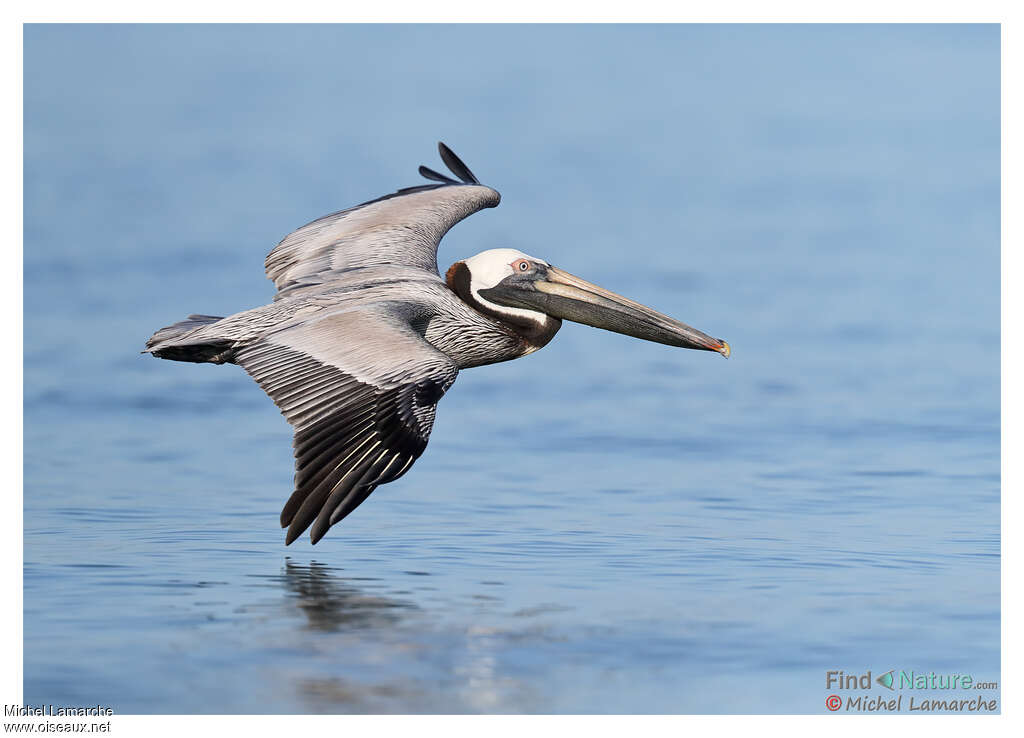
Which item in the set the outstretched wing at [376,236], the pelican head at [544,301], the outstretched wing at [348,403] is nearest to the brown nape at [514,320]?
the pelican head at [544,301]

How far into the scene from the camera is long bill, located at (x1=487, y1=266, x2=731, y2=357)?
9.93 meters

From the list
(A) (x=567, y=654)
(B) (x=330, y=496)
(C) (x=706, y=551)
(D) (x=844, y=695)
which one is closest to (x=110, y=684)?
(B) (x=330, y=496)

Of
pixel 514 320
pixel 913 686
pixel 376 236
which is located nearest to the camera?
pixel 913 686

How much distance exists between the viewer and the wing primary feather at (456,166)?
12125mm

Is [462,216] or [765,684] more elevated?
[462,216]

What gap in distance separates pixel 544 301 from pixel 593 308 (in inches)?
12.3

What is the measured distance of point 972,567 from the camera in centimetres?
857

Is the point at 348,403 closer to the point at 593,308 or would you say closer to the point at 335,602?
the point at 335,602

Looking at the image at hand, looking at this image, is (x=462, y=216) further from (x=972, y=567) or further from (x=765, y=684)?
(x=765, y=684)

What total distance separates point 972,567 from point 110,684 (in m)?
4.64

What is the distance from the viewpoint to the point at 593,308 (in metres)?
9.97

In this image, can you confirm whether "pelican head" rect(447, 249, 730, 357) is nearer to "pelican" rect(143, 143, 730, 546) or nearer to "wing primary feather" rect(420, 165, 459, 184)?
"pelican" rect(143, 143, 730, 546)

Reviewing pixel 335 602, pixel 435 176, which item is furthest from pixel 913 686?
pixel 435 176

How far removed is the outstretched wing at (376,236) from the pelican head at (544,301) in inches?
21.5
